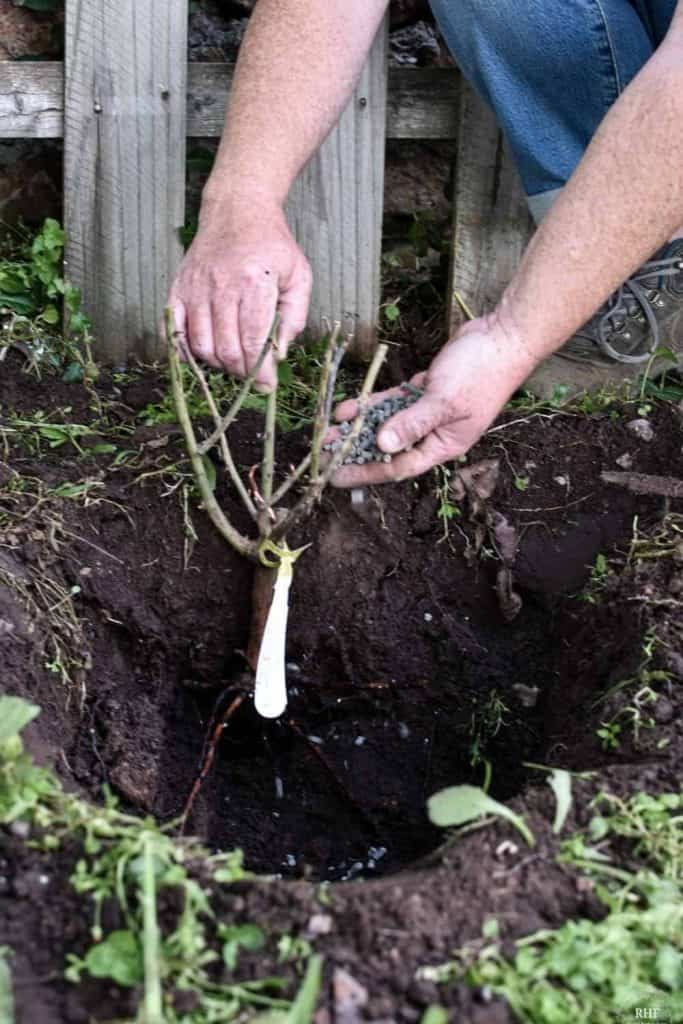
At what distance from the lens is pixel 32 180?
8.82 feet

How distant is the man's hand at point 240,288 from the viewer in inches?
71.0

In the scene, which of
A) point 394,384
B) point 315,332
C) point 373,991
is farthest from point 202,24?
point 373,991

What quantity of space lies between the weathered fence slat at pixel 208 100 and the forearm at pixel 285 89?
1.27 ft

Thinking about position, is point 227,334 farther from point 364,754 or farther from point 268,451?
point 364,754

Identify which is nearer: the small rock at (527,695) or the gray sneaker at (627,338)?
the small rock at (527,695)

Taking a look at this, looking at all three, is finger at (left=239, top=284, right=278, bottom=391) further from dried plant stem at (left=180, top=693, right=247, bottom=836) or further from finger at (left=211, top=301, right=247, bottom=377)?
dried plant stem at (left=180, top=693, right=247, bottom=836)

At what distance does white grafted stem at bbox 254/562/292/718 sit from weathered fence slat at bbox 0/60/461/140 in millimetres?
1112

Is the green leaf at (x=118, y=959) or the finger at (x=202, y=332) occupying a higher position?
the finger at (x=202, y=332)

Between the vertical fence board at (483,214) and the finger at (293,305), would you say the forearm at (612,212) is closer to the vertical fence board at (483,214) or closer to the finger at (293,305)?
the finger at (293,305)

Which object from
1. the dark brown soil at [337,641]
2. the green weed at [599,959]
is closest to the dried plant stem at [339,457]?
the dark brown soil at [337,641]

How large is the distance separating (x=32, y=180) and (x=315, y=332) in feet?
2.44

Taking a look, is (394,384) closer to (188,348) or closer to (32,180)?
(188,348)

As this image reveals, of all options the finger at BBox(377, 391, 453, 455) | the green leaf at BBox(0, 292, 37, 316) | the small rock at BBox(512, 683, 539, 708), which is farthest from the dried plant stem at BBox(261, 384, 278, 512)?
the green leaf at BBox(0, 292, 37, 316)

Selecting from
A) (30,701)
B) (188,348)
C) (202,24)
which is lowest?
(30,701)
